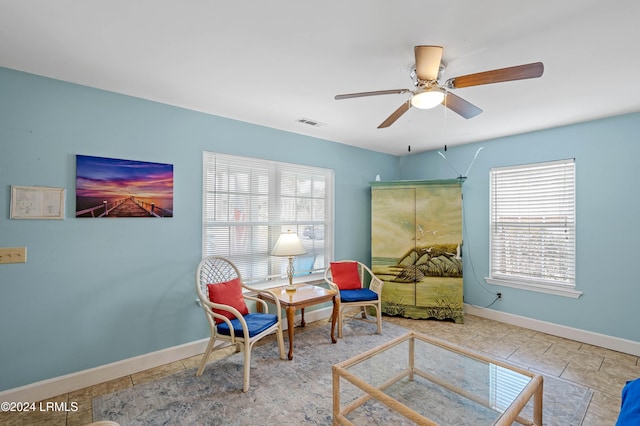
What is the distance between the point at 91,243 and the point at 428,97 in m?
2.86

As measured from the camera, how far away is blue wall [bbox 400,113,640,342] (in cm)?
305

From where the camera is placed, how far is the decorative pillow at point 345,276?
12.5ft

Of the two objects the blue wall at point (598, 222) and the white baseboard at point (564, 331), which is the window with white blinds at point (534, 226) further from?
the white baseboard at point (564, 331)

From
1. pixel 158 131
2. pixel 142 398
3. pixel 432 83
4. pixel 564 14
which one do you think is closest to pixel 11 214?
pixel 158 131

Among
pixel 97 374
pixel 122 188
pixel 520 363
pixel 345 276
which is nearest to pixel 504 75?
pixel 520 363

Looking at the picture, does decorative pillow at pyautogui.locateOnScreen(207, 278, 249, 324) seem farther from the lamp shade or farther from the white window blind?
the white window blind

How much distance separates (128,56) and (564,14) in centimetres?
266

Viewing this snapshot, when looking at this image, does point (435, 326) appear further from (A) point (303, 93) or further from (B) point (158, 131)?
(B) point (158, 131)

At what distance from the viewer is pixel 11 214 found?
7.07 feet

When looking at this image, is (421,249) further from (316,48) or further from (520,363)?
(316,48)

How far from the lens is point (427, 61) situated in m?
1.71

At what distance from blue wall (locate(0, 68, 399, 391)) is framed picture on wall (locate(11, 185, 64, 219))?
44mm

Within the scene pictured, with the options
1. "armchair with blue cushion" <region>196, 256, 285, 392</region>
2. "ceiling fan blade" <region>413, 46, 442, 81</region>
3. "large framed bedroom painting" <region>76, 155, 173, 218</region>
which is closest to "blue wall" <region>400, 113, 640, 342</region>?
"ceiling fan blade" <region>413, 46, 442, 81</region>

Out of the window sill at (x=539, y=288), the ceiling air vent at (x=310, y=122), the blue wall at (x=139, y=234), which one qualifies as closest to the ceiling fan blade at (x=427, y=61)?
the ceiling air vent at (x=310, y=122)
